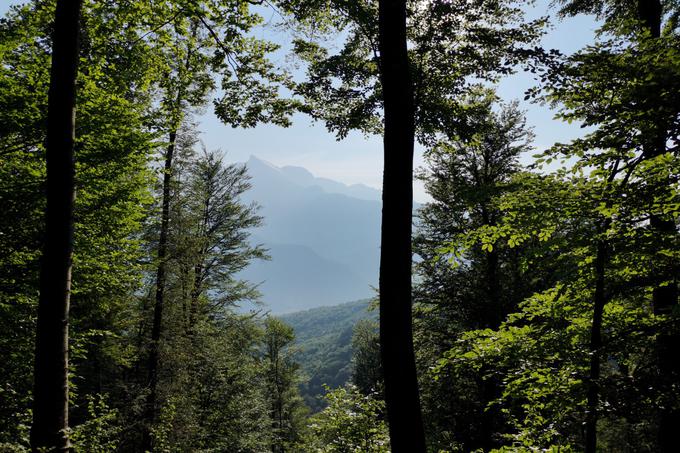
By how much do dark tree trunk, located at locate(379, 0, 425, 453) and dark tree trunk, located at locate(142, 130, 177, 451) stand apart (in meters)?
9.96

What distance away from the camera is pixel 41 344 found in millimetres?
4352

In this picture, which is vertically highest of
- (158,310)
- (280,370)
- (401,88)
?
(401,88)

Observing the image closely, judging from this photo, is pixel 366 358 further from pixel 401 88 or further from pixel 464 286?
pixel 401 88

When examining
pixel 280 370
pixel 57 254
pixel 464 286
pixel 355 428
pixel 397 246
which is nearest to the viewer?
pixel 397 246

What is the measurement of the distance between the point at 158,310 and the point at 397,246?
12.5m

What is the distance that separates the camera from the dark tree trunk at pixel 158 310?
12734 mm

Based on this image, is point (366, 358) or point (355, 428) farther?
point (366, 358)

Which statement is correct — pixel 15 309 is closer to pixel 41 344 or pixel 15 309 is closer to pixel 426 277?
pixel 41 344

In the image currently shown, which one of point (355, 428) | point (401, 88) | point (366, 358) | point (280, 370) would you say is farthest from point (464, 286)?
point (366, 358)

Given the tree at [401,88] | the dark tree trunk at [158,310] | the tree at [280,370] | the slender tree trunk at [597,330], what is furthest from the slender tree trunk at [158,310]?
the tree at [280,370]

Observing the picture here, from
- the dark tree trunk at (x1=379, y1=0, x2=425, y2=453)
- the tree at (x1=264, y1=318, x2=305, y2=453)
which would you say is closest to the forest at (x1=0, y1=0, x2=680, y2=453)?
the dark tree trunk at (x1=379, y1=0, x2=425, y2=453)

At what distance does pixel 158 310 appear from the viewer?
13781 millimetres

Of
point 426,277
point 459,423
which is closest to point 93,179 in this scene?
point 426,277

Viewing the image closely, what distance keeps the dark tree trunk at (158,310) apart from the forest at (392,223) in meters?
0.11
